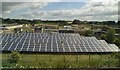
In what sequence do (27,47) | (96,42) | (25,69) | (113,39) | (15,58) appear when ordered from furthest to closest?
(113,39)
(96,42)
(27,47)
(15,58)
(25,69)

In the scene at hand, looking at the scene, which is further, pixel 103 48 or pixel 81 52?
pixel 103 48

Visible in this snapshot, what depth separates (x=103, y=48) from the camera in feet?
85.5

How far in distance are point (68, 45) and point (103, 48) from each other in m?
3.74

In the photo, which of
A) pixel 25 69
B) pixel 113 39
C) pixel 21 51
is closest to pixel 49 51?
pixel 21 51

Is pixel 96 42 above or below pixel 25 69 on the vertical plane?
below

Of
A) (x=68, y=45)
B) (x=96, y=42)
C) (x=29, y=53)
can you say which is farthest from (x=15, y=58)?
(x=96, y=42)

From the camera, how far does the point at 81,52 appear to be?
24.1m

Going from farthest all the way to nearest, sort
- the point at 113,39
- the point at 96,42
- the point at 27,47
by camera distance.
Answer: the point at 113,39 < the point at 96,42 < the point at 27,47

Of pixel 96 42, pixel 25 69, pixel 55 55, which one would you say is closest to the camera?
pixel 25 69

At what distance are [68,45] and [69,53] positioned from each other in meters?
2.50

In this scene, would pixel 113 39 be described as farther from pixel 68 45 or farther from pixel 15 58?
pixel 15 58

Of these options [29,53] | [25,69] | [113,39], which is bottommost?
[113,39]

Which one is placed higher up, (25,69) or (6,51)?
(25,69)

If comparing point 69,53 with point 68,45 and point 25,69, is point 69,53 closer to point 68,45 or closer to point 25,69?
point 68,45
